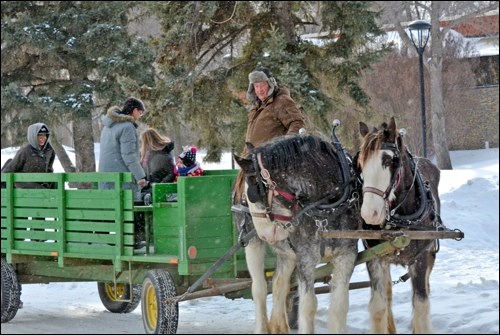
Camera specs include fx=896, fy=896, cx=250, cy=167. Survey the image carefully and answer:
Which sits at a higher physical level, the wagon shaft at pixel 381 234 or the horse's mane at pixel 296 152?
the horse's mane at pixel 296 152

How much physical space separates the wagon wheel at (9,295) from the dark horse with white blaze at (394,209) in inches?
159

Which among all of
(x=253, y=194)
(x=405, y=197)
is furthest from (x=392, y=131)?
(x=253, y=194)

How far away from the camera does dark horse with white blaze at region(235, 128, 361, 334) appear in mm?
6676

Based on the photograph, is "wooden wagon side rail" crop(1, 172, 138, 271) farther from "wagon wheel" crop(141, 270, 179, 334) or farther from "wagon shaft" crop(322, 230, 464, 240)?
"wagon shaft" crop(322, 230, 464, 240)

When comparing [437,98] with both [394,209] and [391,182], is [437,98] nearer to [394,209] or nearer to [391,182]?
[394,209]

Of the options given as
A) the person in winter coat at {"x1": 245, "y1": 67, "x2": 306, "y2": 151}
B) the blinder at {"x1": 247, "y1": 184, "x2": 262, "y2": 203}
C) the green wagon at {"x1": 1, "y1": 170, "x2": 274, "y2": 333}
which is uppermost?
the person in winter coat at {"x1": 245, "y1": 67, "x2": 306, "y2": 151}

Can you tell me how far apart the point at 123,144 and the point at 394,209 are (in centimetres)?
332

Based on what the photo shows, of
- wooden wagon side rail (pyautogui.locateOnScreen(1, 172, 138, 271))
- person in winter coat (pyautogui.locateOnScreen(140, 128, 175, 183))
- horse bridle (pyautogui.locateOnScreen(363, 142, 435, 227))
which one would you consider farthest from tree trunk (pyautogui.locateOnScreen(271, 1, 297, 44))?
horse bridle (pyautogui.locateOnScreen(363, 142, 435, 227))

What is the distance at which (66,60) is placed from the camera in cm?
2070

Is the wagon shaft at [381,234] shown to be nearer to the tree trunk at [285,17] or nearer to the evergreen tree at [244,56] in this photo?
the evergreen tree at [244,56]

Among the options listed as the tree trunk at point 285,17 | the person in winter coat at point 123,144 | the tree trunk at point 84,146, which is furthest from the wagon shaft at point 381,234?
the tree trunk at point 84,146

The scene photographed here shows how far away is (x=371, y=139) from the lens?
21.4 ft

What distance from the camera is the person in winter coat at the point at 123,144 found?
8969 mm

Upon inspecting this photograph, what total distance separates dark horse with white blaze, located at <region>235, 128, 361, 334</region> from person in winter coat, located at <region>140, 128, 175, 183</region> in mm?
2620
